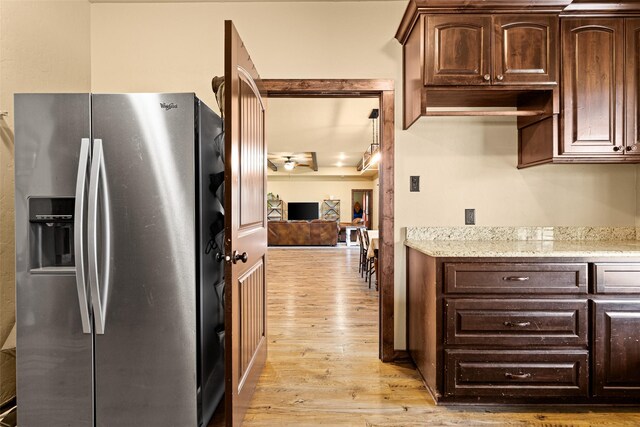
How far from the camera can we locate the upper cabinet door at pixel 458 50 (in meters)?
2.03

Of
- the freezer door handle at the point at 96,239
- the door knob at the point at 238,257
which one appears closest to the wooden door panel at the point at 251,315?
the door knob at the point at 238,257

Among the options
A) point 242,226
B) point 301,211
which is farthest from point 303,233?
point 242,226

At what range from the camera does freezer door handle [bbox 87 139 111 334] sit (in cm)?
155

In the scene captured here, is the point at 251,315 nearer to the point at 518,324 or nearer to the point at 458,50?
the point at 518,324

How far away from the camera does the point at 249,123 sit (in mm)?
1892

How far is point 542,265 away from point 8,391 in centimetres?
323

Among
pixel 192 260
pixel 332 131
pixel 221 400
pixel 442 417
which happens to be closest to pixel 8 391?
pixel 221 400

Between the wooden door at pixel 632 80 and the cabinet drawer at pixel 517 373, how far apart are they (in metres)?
1.45

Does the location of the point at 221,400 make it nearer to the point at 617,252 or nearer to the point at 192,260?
the point at 192,260

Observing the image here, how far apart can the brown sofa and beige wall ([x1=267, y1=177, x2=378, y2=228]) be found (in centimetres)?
308

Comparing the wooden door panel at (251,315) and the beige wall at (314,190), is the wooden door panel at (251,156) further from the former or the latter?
the beige wall at (314,190)

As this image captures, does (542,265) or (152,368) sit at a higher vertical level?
(542,265)

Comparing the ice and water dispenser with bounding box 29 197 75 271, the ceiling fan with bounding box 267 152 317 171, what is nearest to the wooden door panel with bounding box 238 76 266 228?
the ice and water dispenser with bounding box 29 197 75 271

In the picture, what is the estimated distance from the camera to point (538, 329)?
1880 millimetres
